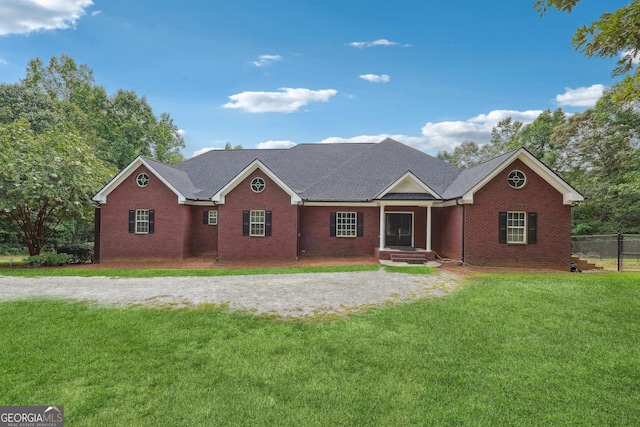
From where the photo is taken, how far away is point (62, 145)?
17.2 meters

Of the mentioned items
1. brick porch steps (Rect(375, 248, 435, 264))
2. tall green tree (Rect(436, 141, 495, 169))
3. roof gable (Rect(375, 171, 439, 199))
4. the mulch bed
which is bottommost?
the mulch bed

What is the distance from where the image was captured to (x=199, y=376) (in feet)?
14.0

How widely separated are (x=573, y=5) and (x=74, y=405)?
10990 mm

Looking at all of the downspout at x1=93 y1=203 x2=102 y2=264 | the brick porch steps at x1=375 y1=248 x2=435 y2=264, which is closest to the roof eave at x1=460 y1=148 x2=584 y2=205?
the brick porch steps at x1=375 y1=248 x2=435 y2=264

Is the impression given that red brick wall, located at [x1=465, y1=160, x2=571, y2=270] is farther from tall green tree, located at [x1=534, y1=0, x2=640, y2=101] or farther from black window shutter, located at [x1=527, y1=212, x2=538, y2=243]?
tall green tree, located at [x1=534, y1=0, x2=640, y2=101]

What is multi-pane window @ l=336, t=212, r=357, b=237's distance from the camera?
1736 centimetres

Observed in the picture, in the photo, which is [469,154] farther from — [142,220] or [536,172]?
[142,220]

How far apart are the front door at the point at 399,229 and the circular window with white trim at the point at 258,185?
7252 millimetres

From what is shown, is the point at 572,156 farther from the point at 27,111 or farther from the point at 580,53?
the point at 27,111

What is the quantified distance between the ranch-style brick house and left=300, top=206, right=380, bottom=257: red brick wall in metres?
0.06

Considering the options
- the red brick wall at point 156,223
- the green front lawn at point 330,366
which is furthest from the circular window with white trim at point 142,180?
the green front lawn at point 330,366

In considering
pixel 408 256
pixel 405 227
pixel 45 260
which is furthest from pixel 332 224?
pixel 45 260

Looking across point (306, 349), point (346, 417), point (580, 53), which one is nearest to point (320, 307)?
point (306, 349)

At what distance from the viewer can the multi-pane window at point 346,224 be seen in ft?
57.0
